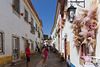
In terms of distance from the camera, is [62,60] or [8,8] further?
[62,60]

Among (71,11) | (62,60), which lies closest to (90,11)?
(71,11)

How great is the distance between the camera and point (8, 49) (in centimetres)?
688

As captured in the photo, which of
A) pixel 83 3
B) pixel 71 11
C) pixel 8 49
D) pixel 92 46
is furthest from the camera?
pixel 8 49

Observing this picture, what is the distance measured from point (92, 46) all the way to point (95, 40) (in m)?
0.19

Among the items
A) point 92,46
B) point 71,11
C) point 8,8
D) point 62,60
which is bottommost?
point 62,60

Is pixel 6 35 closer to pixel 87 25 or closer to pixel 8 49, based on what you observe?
pixel 8 49

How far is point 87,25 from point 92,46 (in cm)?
55

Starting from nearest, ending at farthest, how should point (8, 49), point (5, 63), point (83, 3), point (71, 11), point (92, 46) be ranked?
point (92, 46), point (83, 3), point (71, 11), point (5, 63), point (8, 49)

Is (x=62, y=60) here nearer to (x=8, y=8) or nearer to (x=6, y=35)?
(x=6, y=35)

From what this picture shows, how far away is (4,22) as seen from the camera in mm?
6367

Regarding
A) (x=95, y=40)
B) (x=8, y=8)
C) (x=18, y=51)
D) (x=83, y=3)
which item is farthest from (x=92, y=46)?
(x=18, y=51)

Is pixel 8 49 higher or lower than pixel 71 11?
lower

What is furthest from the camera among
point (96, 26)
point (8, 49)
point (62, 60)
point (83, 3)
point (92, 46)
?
point (62, 60)

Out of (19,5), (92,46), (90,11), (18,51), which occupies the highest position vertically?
(19,5)
